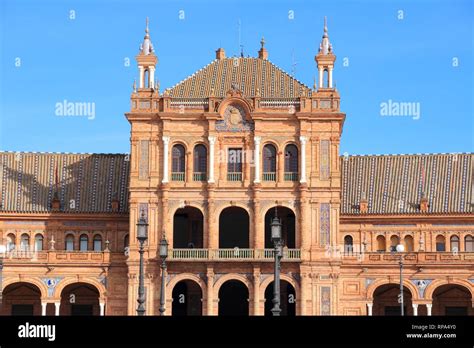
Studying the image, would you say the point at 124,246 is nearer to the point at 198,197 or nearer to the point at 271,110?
the point at 198,197

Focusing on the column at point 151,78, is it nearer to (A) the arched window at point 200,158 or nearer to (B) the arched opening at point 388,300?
(A) the arched window at point 200,158

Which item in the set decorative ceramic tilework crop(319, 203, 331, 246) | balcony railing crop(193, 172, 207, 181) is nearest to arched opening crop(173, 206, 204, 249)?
balcony railing crop(193, 172, 207, 181)

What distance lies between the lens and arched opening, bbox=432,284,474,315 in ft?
267

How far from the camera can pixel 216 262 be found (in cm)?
7788

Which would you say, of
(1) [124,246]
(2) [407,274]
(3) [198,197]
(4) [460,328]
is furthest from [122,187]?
(4) [460,328]

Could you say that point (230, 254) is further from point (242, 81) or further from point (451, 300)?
point (451, 300)

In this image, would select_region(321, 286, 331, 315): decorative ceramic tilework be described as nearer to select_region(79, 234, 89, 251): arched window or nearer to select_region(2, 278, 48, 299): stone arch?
select_region(2, 278, 48, 299): stone arch

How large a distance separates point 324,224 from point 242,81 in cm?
1219

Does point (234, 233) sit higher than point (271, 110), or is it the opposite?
point (271, 110)

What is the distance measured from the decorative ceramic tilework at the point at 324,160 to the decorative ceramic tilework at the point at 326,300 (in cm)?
769

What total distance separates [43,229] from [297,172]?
20.4m

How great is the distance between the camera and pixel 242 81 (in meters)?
82.8

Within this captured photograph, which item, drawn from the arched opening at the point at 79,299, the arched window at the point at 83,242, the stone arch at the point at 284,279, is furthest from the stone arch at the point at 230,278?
the arched window at the point at 83,242

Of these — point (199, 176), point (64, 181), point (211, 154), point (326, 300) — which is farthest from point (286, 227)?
point (64, 181)
